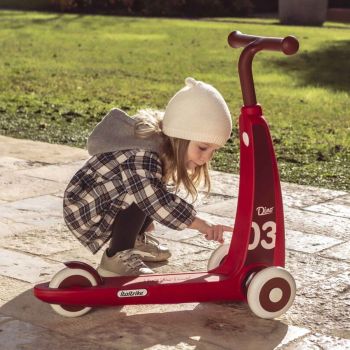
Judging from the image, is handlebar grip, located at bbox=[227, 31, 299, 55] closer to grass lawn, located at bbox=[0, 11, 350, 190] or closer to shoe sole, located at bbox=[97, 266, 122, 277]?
shoe sole, located at bbox=[97, 266, 122, 277]

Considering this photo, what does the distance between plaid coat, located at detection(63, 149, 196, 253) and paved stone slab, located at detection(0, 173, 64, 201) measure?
4.71 ft

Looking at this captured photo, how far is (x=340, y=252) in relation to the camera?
14.3 ft

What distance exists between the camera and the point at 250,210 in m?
3.50

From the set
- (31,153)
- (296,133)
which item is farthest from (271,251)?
(296,133)

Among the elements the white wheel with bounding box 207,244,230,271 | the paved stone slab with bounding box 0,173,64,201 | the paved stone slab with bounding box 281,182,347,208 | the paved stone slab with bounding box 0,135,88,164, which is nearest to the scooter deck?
the white wheel with bounding box 207,244,230,271

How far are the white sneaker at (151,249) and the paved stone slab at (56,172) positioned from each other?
5.05 ft

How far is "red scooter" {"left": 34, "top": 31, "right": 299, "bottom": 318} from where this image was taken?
343cm

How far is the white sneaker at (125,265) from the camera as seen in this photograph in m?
3.83

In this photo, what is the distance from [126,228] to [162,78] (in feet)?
24.5

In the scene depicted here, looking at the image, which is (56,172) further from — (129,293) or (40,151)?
(129,293)

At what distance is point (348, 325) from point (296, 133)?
14.0 feet

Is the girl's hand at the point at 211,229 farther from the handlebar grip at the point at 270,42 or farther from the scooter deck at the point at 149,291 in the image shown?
the handlebar grip at the point at 270,42

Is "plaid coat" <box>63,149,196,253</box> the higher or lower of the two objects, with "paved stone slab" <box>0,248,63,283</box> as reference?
higher

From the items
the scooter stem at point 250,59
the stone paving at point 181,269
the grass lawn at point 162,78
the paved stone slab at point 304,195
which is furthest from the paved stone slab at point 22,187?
the scooter stem at point 250,59
